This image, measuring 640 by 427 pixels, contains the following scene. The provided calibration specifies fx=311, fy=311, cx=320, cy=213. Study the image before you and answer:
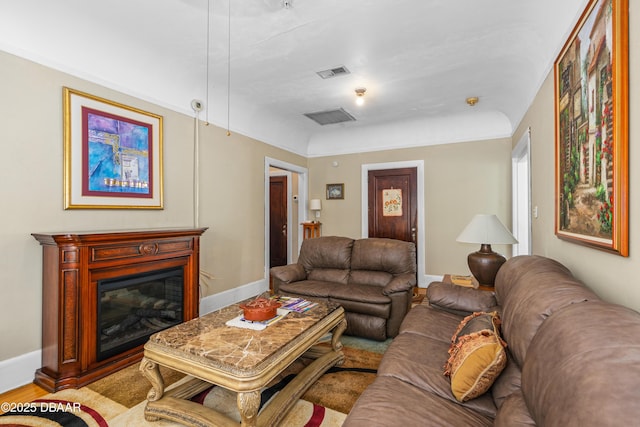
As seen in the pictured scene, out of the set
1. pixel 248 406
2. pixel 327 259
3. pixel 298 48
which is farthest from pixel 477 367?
pixel 298 48

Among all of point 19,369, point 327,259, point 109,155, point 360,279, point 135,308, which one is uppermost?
point 109,155

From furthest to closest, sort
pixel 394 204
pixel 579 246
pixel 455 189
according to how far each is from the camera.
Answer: pixel 394 204 < pixel 455 189 < pixel 579 246

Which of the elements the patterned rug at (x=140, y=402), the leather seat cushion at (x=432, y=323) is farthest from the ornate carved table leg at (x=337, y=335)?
the leather seat cushion at (x=432, y=323)

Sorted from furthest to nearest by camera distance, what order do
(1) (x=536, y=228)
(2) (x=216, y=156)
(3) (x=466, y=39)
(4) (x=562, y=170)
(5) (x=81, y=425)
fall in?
(2) (x=216, y=156) < (1) (x=536, y=228) < (3) (x=466, y=39) < (4) (x=562, y=170) < (5) (x=81, y=425)

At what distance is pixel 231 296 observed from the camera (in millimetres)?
4074

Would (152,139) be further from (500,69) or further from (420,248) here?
(420,248)

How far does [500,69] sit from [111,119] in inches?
149

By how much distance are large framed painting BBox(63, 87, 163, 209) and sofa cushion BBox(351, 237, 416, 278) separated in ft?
7.21

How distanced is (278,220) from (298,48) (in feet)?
13.4

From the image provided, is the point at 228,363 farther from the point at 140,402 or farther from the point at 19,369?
the point at 19,369

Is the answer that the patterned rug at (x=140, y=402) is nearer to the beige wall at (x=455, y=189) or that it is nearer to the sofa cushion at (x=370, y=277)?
the sofa cushion at (x=370, y=277)

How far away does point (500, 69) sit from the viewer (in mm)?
3209

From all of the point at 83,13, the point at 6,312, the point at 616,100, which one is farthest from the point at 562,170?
the point at 6,312

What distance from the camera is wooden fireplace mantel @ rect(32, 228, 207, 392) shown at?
2.16 metres
